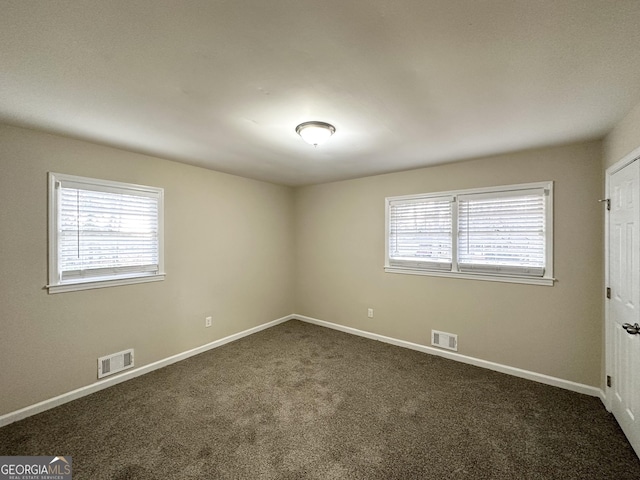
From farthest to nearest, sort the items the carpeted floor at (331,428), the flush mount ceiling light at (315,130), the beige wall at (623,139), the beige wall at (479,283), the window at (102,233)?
the beige wall at (479,283), the window at (102,233), the flush mount ceiling light at (315,130), the beige wall at (623,139), the carpeted floor at (331,428)

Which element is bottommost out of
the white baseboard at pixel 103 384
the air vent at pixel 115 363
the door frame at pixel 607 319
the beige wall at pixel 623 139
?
the white baseboard at pixel 103 384

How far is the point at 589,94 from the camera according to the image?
5.81 feet

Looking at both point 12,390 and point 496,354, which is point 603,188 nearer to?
point 496,354

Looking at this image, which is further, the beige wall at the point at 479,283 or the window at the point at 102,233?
the beige wall at the point at 479,283

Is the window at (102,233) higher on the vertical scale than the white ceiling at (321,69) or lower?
lower

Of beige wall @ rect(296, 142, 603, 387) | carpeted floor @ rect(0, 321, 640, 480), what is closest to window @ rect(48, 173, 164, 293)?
carpeted floor @ rect(0, 321, 640, 480)

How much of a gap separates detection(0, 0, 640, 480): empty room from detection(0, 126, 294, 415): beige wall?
0.02 meters

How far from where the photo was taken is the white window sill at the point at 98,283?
2538mm

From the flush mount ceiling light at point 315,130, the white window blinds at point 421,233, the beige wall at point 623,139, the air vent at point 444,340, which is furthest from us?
the white window blinds at point 421,233

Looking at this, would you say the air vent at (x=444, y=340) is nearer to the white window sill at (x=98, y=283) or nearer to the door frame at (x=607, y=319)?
the door frame at (x=607, y=319)

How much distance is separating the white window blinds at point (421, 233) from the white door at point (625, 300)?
1.44 meters

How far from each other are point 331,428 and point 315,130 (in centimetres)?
239

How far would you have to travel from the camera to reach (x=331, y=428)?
219 cm

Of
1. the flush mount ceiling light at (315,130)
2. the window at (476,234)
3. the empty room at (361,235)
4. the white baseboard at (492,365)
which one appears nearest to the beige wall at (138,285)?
the empty room at (361,235)
